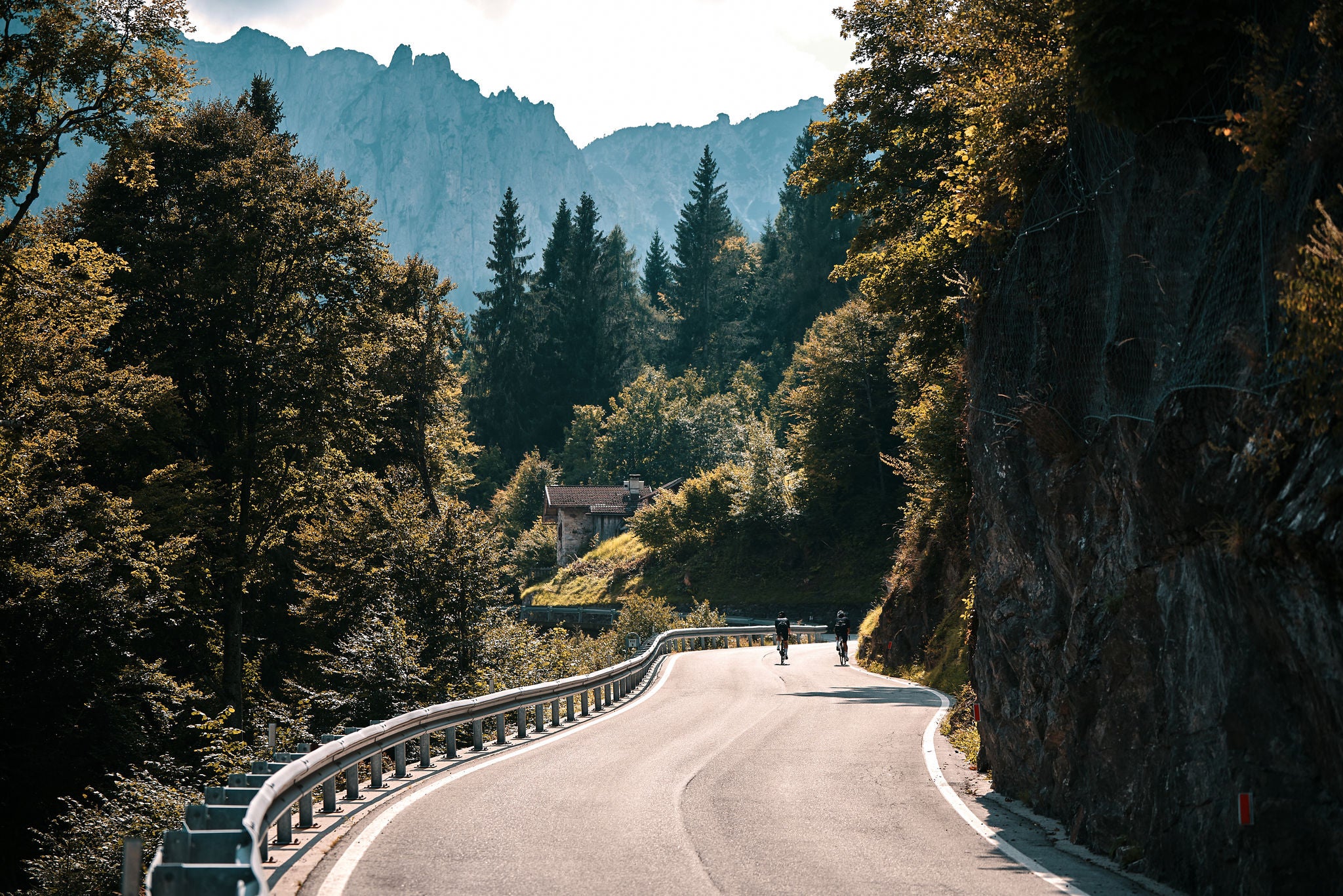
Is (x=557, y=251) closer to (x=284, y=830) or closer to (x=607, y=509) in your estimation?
(x=607, y=509)

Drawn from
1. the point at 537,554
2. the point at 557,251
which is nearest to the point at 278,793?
the point at 537,554

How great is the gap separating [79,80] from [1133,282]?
17.1 metres

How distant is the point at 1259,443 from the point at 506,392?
327 ft

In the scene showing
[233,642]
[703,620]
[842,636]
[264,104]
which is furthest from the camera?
[703,620]

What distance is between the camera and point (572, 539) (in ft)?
288

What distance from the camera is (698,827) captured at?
952 cm

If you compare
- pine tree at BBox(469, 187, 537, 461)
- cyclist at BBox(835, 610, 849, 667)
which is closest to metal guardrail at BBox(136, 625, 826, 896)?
cyclist at BBox(835, 610, 849, 667)

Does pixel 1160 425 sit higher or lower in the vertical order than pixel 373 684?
higher

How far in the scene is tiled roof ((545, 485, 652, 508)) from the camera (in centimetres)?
8850

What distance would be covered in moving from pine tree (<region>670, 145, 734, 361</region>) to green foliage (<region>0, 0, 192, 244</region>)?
101 meters

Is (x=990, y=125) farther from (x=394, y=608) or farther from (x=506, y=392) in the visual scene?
(x=506, y=392)

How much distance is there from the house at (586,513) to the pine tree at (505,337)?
57.0 ft

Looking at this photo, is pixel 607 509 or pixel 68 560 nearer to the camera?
pixel 68 560

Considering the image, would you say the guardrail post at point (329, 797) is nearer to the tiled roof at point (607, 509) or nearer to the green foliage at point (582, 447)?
the tiled roof at point (607, 509)
